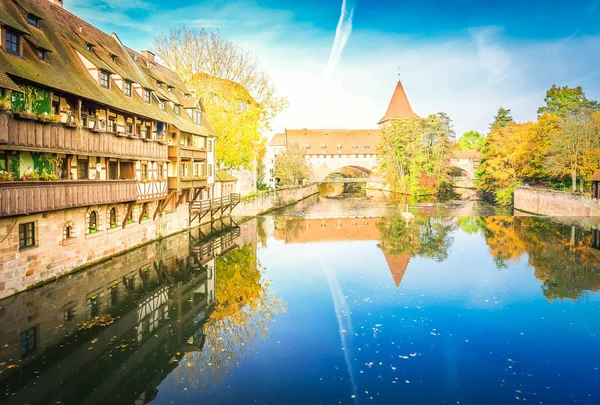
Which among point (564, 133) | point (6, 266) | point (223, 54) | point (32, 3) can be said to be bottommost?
point (6, 266)

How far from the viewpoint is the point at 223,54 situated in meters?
33.7

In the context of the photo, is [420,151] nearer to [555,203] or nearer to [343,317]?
[555,203]

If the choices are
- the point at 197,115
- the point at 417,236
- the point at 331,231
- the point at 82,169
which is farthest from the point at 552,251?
the point at 82,169

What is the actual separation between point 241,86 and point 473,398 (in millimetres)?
30902

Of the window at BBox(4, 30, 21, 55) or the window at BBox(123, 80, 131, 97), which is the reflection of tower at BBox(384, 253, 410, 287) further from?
the window at BBox(4, 30, 21, 55)

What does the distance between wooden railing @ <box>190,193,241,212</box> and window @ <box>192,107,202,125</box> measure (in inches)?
201

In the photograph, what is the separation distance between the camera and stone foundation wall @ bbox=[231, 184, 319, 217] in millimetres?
35719

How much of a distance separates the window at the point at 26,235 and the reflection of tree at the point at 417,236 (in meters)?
15.2

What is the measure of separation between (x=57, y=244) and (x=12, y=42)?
253 inches

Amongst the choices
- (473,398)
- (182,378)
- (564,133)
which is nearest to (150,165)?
(182,378)

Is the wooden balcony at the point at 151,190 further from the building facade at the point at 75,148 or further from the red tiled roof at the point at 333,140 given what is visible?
the red tiled roof at the point at 333,140

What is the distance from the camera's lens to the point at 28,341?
10492 mm

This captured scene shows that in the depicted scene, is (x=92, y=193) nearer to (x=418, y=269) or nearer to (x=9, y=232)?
(x=9, y=232)

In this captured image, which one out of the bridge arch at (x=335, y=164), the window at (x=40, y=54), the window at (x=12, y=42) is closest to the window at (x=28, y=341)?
the window at (x=12, y=42)
